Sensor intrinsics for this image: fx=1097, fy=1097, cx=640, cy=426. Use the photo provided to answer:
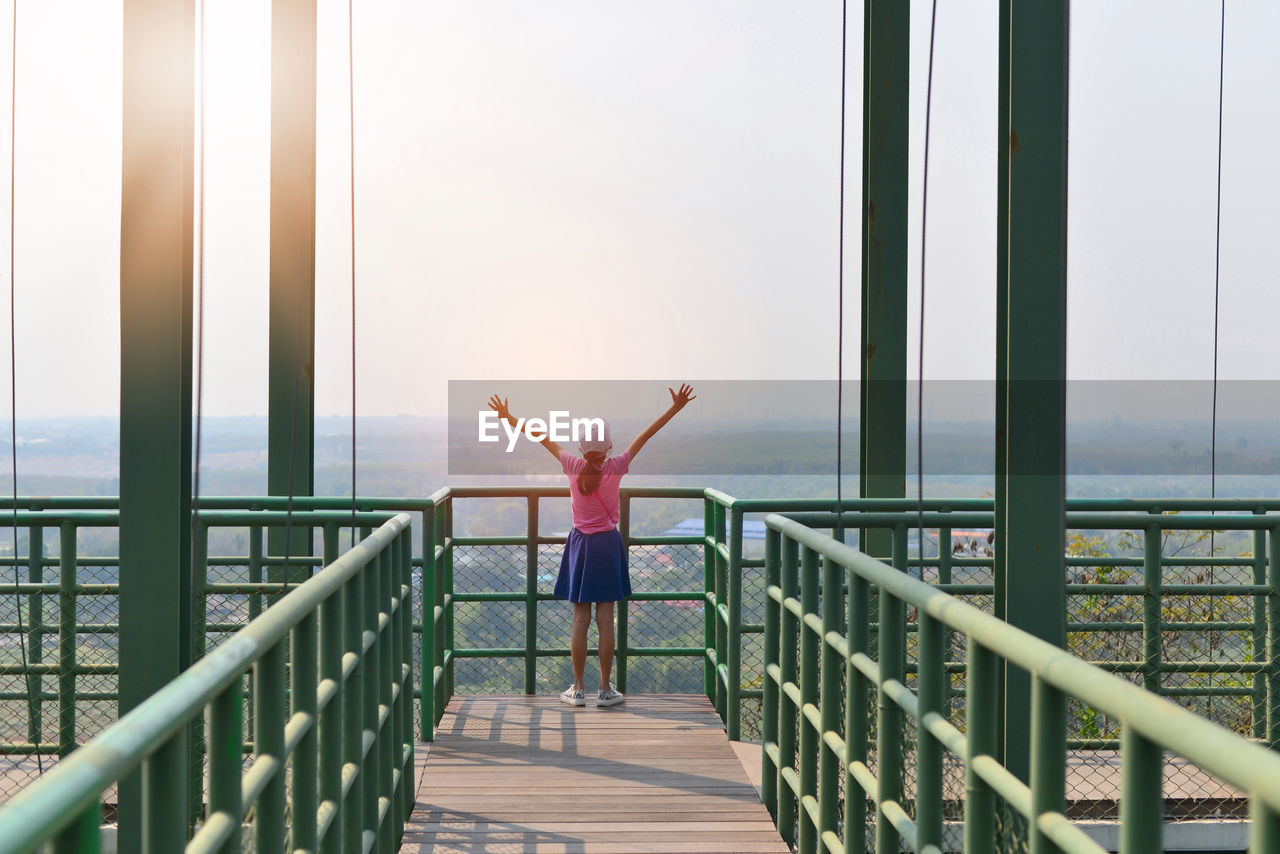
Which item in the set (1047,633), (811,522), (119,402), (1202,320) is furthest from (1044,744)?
(1202,320)

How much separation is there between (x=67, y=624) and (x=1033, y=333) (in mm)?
4273

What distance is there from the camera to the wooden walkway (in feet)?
12.4

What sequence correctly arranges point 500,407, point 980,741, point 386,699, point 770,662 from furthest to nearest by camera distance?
point 500,407 < point 770,662 < point 386,699 < point 980,741

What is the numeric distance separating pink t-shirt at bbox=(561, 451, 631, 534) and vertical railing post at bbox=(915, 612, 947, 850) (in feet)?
10.4

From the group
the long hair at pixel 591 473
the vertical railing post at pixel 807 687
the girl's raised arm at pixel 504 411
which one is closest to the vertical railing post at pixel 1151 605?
the vertical railing post at pixel 807 687

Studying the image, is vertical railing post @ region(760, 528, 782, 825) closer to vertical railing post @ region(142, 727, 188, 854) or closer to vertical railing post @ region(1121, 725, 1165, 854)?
vertical railing post @ region(1121, 725, 1165, 854)

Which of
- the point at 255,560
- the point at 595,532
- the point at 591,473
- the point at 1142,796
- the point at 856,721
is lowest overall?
the point at 856,721

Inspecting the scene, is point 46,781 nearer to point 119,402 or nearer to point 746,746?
point 119,402

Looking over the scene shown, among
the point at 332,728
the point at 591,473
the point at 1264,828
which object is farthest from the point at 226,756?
the point at 591,473

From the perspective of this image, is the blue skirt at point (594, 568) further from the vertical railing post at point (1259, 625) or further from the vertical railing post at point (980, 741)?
the vertical railing post at point (980, 741)

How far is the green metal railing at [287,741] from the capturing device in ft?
3.88

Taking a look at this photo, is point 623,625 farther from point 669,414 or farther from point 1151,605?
point 1151,605

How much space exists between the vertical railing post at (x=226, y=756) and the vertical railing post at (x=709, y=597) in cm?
404

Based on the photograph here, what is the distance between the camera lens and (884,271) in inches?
208
